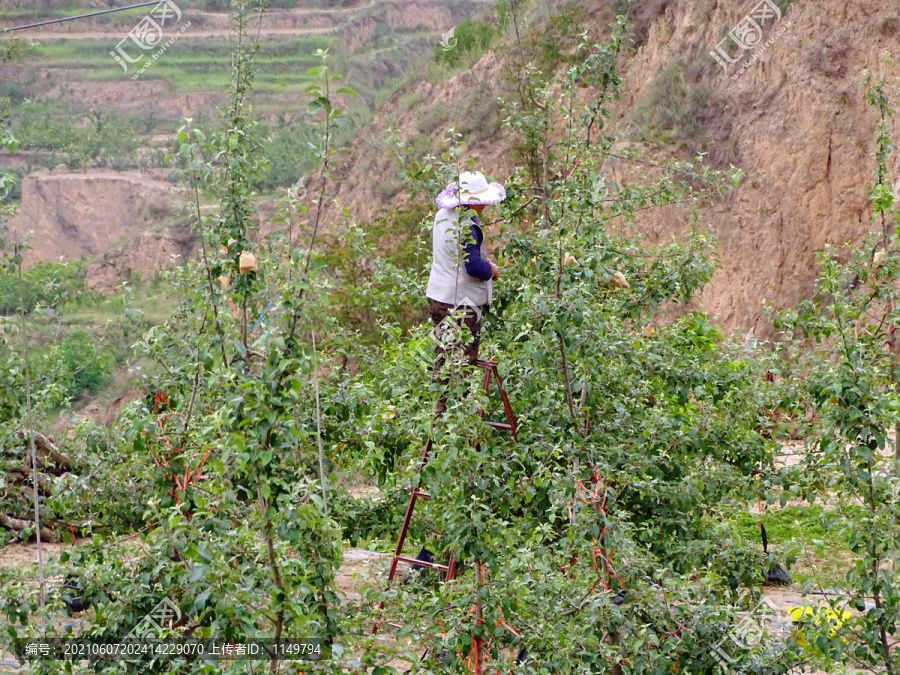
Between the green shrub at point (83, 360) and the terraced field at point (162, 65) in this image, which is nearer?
the green shrub at point (83, 360)

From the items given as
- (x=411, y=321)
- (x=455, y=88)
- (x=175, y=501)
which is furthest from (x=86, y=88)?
(x=175, y=501)

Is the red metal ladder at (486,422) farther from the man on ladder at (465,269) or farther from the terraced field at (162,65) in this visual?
the terraced field at (162,65)

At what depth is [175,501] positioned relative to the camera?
3414 mm

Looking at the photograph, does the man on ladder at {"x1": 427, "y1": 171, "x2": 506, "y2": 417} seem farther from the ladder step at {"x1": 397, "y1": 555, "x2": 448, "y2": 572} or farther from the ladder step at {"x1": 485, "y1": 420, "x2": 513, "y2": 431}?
the ladder step at {"x1": 397, "y1": 555, "x2": 448, "y2": 572}

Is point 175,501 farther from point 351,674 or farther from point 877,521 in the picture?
point 877,521

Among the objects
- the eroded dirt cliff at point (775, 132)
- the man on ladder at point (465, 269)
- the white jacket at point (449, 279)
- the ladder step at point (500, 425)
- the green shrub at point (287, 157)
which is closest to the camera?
the man on ladder at point (465, 269)

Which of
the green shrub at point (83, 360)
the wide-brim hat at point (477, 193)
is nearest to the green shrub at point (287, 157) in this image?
the green shrub at point (83, 360)

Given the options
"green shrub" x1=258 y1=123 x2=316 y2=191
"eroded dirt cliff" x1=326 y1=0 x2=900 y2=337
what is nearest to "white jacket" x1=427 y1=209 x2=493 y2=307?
"eroded dirt cliff" x1=326 y1=0 x2=900 y2=337

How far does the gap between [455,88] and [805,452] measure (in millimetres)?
17447

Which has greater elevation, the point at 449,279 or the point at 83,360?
the point at 449,279

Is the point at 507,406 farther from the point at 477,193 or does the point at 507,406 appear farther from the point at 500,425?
the point at 477,193

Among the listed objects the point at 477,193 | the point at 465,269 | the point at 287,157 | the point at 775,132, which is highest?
the point at 775,132

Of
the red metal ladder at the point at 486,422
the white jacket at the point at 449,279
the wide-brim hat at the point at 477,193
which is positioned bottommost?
the red metal ladder at the point at 486,422

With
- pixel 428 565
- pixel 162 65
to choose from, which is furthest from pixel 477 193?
pixel 162 65
